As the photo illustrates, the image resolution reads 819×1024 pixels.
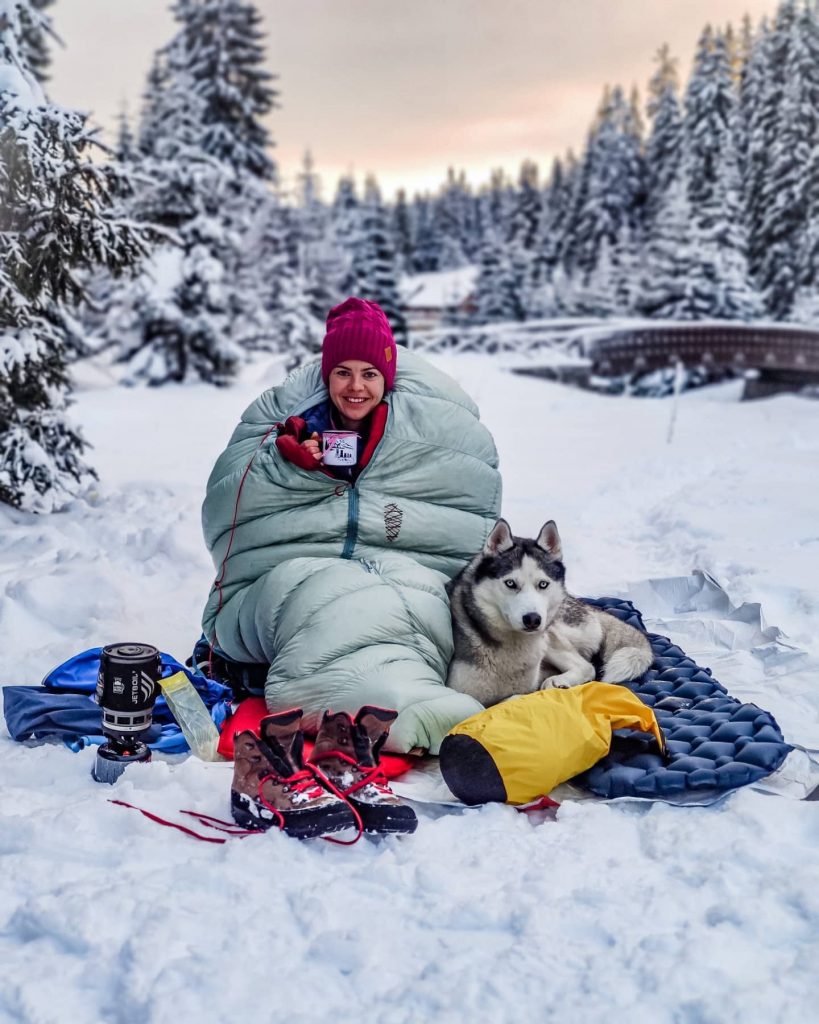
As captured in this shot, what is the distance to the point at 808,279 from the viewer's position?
2767cm

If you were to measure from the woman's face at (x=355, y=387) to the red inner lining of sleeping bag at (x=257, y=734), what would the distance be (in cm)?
134

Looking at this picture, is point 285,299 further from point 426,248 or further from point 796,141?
point 426,248

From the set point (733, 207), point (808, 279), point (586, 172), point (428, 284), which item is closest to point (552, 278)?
point (586, 172)

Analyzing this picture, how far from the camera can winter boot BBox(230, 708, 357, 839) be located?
257 centimetres

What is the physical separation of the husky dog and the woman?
129mm

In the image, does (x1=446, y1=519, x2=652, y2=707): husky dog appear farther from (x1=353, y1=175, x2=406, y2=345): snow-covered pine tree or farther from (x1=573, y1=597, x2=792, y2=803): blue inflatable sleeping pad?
(x1=353, y1=175, x2=406, y2=345): snow-covered pine tree

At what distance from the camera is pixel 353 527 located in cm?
389

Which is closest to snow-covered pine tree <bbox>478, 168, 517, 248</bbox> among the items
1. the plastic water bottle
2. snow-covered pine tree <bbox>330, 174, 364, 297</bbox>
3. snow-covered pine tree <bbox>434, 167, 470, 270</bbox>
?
snow-covered pine tree <bbox>434, 167, 470, 270</bbox>

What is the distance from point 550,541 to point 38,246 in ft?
13.6

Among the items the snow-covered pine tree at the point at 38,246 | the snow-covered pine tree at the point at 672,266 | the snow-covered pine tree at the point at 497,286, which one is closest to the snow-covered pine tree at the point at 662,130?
the snow-covered pine tree at the point at 672,266

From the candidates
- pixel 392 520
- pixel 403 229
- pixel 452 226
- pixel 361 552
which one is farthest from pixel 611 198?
pixel 361 552

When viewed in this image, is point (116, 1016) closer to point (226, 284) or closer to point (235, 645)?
point (235, 645)

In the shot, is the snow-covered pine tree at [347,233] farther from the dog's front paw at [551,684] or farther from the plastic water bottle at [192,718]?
the plastic water bottle at [192,718]

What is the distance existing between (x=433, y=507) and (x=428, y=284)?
223ft
